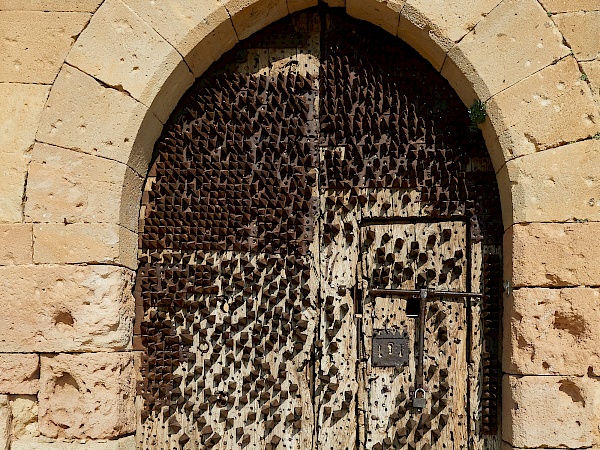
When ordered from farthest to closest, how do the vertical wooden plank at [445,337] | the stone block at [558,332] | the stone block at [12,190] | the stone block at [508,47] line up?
1. the vertical wooden plank at [445,337]
2. the stone block at [12,190]
3. the stone block at [508,47]
4. the stone block at [558,332]

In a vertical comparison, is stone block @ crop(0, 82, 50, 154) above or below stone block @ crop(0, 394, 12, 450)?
above

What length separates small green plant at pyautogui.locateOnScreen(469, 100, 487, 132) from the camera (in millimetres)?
3203

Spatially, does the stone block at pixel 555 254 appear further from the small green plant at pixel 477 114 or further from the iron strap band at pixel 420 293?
the small green plant at pixel 477 114

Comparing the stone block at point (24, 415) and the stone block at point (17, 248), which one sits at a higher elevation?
the stone block at point (17, 248)

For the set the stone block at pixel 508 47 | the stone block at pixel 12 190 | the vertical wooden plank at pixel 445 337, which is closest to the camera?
the stone block at pixel 508 47

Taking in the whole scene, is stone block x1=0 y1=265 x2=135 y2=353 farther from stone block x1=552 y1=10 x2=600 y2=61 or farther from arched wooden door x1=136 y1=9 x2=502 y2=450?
stone block x1=552 y1=10 x2=600 y2=61

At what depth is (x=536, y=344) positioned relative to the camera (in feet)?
9.98

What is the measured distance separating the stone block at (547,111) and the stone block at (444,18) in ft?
1.21

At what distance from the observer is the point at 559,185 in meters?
3.06

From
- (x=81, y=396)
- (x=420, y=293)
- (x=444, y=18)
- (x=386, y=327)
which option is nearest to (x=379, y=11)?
(x=444, y=18)

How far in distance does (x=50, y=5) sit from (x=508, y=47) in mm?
2255

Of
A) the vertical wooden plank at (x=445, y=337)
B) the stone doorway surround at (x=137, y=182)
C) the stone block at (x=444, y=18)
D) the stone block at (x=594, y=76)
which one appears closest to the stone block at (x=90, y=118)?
the stone doorway surround at (x=137, y=182)

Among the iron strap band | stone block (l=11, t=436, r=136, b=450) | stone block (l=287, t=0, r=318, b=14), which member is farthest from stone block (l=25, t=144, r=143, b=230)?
the iron strap band

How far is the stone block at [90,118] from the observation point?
323 centimetres
